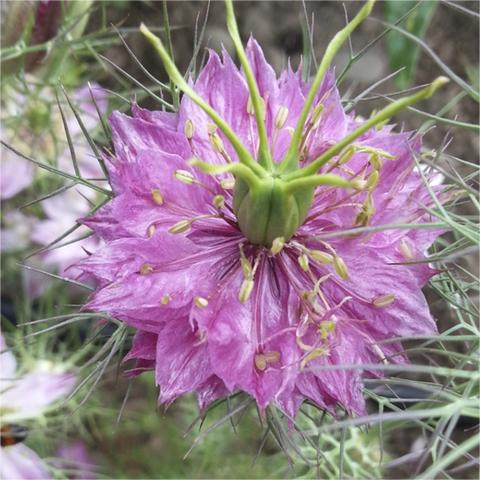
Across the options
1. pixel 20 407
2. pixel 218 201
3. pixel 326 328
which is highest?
pixel 218 201

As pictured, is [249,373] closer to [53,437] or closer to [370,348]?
[370,348]

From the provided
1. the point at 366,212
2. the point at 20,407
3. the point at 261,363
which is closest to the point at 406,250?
the point at 366,212

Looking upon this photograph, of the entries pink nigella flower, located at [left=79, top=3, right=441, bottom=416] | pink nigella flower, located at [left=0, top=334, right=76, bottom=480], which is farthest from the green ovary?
pink nigella flower, located at [left=0, top=334, right=76, bottom=480]

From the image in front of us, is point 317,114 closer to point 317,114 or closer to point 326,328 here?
point 317,114

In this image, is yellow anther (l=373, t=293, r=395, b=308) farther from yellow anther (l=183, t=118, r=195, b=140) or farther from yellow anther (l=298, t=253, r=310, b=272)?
yellow anther (l=183, t=118, r=195, b=140)

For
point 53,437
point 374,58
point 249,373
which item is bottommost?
point 53,437

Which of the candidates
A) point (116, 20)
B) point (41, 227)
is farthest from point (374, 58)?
point (41, 227)
